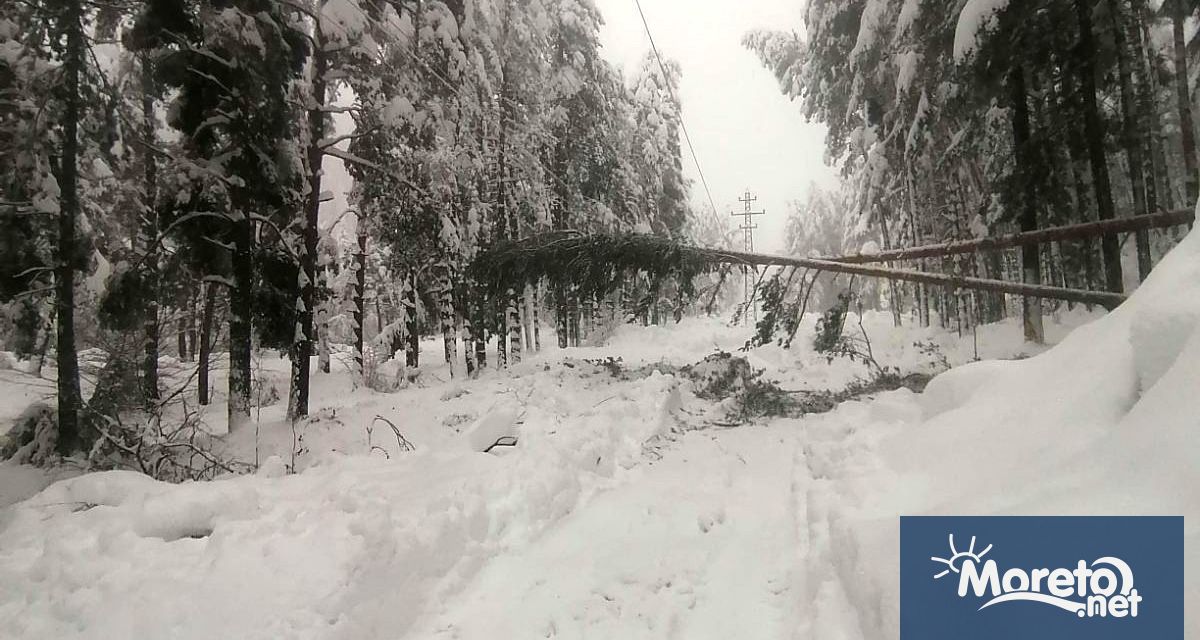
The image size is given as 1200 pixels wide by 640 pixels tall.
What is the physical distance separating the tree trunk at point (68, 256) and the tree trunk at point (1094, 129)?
13.8 m

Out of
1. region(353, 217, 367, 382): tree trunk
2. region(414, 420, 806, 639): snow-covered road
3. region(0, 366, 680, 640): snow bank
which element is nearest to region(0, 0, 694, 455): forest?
region(353, 217, 367, 382): tree trunk

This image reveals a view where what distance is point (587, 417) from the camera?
7.97m

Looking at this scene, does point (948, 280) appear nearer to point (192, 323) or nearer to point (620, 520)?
point (620, 520)

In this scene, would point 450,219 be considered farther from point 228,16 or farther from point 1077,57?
point 1077,57

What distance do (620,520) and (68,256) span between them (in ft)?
27.0

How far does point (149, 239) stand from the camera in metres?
9.16

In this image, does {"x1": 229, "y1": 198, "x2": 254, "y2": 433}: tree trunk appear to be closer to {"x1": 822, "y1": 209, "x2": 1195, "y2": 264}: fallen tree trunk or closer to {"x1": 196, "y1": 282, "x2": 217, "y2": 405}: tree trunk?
{"x1": 196, "y1": 282, "x2": 217, "y2": 405}: tree trunk

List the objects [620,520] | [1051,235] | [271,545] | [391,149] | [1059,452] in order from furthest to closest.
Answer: [391,149], [1051,235], [620,520], [271,545], [1059,452]

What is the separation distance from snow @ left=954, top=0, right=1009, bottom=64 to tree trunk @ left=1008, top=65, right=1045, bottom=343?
3.44ft

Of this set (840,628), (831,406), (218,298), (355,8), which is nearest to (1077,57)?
(831,406)

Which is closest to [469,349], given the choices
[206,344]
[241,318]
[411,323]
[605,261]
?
[411,323]

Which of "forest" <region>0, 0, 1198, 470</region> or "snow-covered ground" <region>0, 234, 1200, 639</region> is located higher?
"forest" <region>0, 0, 1198, 470</region>

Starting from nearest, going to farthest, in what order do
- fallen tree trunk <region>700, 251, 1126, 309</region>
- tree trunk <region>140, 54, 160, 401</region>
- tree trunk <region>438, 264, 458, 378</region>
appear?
fallen tree trunk <region>700, 251, 1126, 309</region>
tree trunk <region>140, 54, 160, 401</region>
tree trunk <region>438, 264, 458, 378</region>

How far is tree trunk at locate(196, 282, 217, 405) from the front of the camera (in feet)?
31.8
